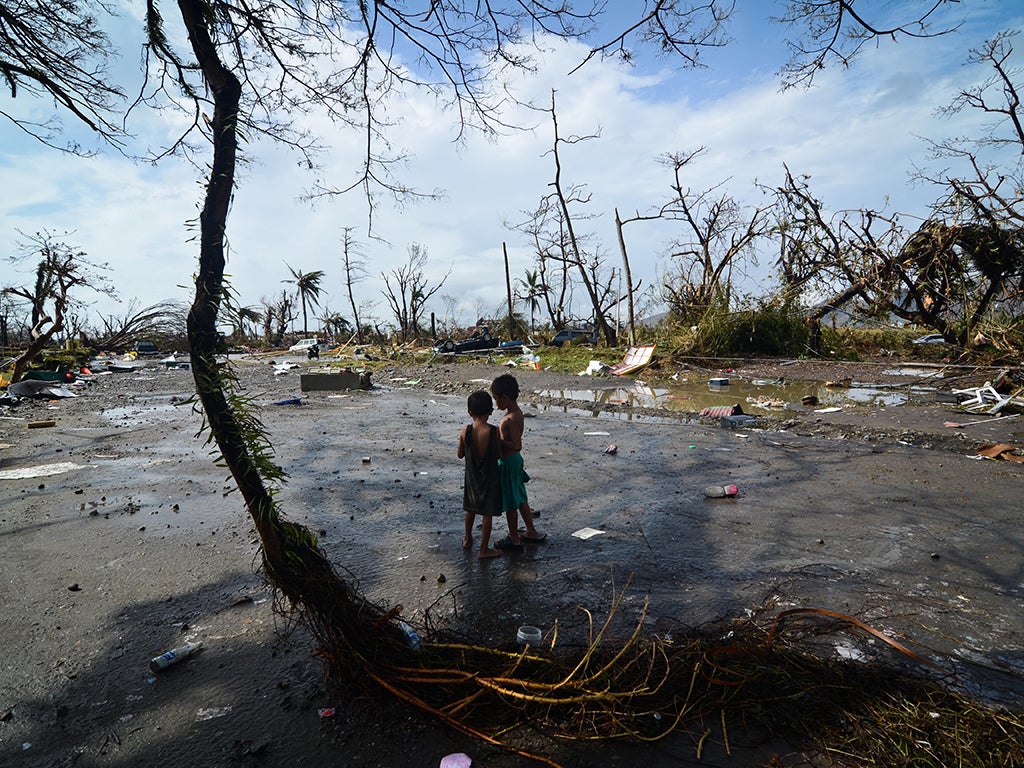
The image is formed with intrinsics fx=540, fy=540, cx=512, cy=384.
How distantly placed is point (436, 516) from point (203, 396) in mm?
2466

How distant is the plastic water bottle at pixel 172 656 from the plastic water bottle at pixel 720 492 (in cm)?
358

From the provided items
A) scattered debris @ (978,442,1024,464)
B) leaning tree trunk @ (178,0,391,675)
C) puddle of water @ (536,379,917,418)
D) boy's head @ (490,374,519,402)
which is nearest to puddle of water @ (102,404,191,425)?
puddle of water @ (536,379,917,418)

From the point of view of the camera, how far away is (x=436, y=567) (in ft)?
10.3

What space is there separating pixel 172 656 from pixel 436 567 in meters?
1.32

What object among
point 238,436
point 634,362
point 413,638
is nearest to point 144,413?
point 238,436

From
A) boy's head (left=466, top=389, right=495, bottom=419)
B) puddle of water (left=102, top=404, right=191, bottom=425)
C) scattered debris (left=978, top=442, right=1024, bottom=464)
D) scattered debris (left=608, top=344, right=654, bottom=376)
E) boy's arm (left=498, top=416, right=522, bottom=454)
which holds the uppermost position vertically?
boy's head (left=466, top=389, right=495, bottom=419)

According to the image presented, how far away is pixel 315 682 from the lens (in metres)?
2.09

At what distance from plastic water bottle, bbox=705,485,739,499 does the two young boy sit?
180 cm

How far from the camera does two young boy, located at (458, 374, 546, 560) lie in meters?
3.20

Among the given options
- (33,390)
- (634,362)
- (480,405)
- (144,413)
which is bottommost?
(144,413)

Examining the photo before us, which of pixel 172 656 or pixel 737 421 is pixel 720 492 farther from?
pixel 172 656

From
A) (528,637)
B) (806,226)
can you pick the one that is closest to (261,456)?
(528,637)

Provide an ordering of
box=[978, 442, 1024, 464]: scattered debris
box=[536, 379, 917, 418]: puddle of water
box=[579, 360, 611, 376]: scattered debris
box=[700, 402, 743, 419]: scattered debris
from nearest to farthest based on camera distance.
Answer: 1. box=[978, 442, 1024, 464]: scattered debris
2. box=[700, 402, 743, 419]: scattered debris
3. box=[536, 379, 917, 418]: puddle of water
4. box=[579, 360, 611, 376]: scattered debris

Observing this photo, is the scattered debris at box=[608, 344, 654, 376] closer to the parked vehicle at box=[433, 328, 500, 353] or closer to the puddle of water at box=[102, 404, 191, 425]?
the parked vehicle at box=[433, 328, 500, 353]
